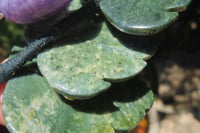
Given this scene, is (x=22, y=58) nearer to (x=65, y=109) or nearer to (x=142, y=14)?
(x=65, y=109)

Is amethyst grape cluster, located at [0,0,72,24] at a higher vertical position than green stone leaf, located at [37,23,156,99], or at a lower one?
higher

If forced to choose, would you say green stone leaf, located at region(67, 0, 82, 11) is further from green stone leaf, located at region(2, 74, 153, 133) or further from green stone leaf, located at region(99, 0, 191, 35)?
green stone leaf, located at region(2, 74, 153, 133)

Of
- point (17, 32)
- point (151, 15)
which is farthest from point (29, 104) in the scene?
point (17, 32)

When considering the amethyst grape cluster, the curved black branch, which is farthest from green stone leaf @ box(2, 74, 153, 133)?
the amethyst grape cluster

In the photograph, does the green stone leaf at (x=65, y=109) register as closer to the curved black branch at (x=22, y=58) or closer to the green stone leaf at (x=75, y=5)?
the curved black branch at (x=22, y=58)

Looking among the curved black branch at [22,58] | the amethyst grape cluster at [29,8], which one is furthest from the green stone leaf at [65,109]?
the amethyst grape cluster at [29,8]

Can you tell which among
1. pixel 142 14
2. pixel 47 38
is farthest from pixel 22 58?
pixel 142 14

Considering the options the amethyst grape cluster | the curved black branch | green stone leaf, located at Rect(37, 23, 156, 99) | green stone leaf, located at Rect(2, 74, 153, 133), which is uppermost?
the amethyst grape cluster

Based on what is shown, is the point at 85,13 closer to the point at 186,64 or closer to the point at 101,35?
the point at 101,35
